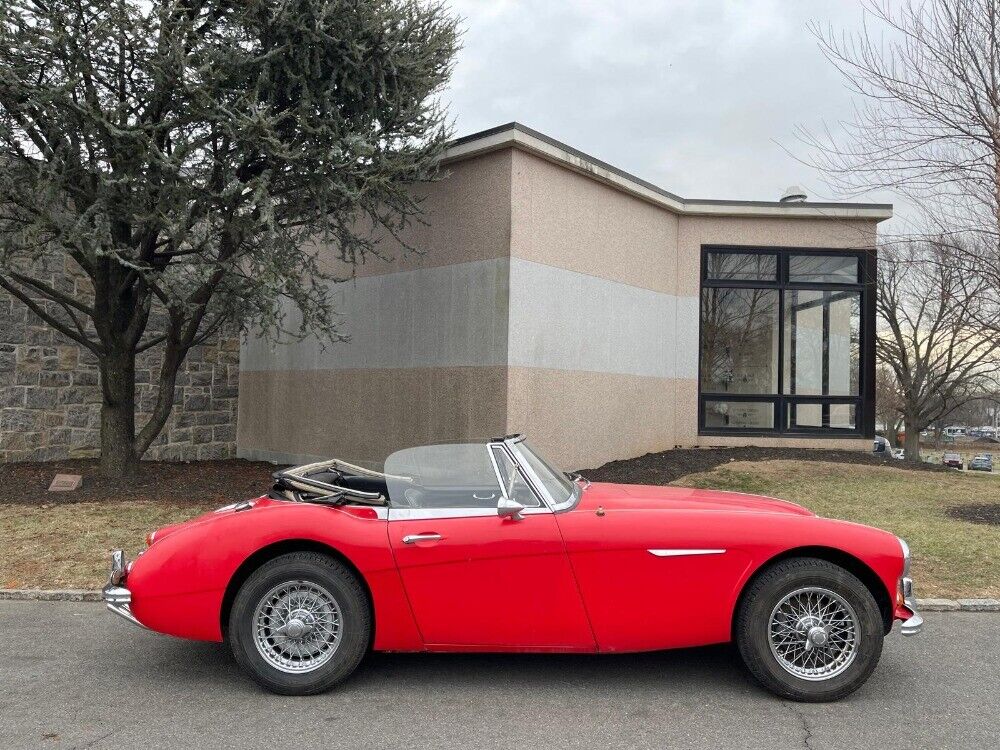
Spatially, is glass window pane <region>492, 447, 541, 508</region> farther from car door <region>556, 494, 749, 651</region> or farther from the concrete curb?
the concrete curb

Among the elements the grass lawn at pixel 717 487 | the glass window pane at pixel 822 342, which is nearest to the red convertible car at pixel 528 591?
the grass lawn at pixel 717 487

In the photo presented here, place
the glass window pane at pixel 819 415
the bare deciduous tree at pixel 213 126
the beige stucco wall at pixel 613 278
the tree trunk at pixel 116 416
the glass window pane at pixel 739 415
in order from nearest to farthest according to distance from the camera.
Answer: the bare deciduous tree at pixel 213 126 < the tree trunk at pixel 116 416 < the beige stucco wall at pixel 613 278 < the glass window pane at pixel 739 415 < the glass window pane at pixel 819 415

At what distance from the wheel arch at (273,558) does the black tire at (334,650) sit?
6 cm

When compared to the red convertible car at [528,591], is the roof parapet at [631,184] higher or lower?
higher

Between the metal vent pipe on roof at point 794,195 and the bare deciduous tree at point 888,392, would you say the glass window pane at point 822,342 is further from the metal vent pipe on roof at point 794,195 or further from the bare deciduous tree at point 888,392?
the bare deciduous tree at point 888,392

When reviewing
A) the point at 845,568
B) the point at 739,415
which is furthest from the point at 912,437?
the point at 845,568

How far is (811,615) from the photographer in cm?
388

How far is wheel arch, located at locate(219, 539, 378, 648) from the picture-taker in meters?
3.98

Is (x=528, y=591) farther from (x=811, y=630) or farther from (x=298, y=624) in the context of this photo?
(x=811, y=630)

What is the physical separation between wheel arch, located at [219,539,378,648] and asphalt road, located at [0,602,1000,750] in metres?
0.38

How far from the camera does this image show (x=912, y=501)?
33.8 feet

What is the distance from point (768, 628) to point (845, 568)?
520 mm

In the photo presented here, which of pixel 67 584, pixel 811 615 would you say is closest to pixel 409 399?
pixel 67 584

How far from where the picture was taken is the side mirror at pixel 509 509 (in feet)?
13.0
